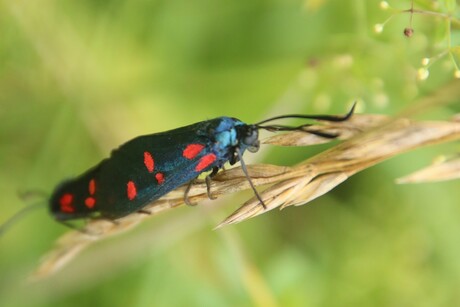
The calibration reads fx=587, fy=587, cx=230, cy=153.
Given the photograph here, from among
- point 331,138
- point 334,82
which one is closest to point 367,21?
point 334,82

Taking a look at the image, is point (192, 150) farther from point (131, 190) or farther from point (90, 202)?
point (90, 202)

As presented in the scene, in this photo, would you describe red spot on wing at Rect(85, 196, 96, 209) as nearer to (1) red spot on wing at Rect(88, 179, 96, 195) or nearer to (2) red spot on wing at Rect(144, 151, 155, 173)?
(1) red spot on wing at Rect(88, 179, 96, 195)

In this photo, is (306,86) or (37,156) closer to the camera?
(306,86)

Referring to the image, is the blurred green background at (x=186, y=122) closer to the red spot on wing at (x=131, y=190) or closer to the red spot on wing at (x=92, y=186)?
the red spot on wing at (x=92, y=186)

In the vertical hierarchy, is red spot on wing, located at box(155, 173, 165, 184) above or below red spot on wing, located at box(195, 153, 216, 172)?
above

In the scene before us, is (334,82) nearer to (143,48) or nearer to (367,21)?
(367,21)

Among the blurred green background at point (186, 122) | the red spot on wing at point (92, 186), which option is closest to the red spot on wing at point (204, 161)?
the red spot on wing at point (92, 186)

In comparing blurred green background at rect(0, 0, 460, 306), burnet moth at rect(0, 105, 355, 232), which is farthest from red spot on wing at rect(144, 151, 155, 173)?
blurred green background at rect(0, 0, 460, 306)

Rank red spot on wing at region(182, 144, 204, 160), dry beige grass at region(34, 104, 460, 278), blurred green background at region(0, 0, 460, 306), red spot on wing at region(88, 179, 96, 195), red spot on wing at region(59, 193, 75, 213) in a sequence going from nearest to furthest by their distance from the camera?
1. dry beige grass at region(34, 104, 460, 278)
2. red spot on wing at region(182, 144, 204, 160)
3. red spot on wing at region(88, 179, 96, 195)
4. red spot on wing at region(59, 193, 75, 213)
5. blurred green background at region(0, 0, 460, 306)
